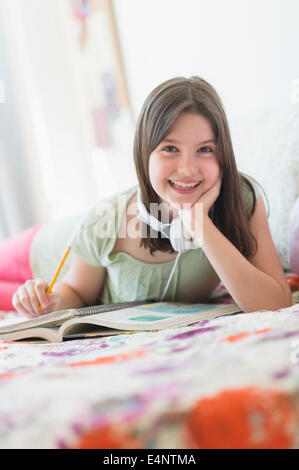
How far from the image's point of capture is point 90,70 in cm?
223

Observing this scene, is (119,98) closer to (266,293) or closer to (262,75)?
(262,75)

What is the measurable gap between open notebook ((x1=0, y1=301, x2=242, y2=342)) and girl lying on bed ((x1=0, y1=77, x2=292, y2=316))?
0.34 ft

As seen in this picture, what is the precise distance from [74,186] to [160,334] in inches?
73.1

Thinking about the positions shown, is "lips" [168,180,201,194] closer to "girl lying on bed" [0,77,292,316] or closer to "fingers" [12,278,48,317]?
"girl lying on bed" [0,77,292,316]

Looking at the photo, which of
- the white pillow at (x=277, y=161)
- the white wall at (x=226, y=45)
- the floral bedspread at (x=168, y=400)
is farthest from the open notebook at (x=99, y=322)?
the white wall at (x=226, y=45)

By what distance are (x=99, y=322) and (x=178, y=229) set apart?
258 mm

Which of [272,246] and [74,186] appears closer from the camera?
[272,246]

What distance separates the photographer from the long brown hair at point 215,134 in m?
0.84

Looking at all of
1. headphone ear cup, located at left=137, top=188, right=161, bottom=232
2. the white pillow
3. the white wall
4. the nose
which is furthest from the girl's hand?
the white wall

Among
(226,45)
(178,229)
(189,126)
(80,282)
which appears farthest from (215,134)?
(226,45)

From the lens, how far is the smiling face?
83cm

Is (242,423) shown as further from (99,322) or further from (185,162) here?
(185,162)

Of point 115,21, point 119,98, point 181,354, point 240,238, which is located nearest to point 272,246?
point 240,238

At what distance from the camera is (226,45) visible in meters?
1.49
